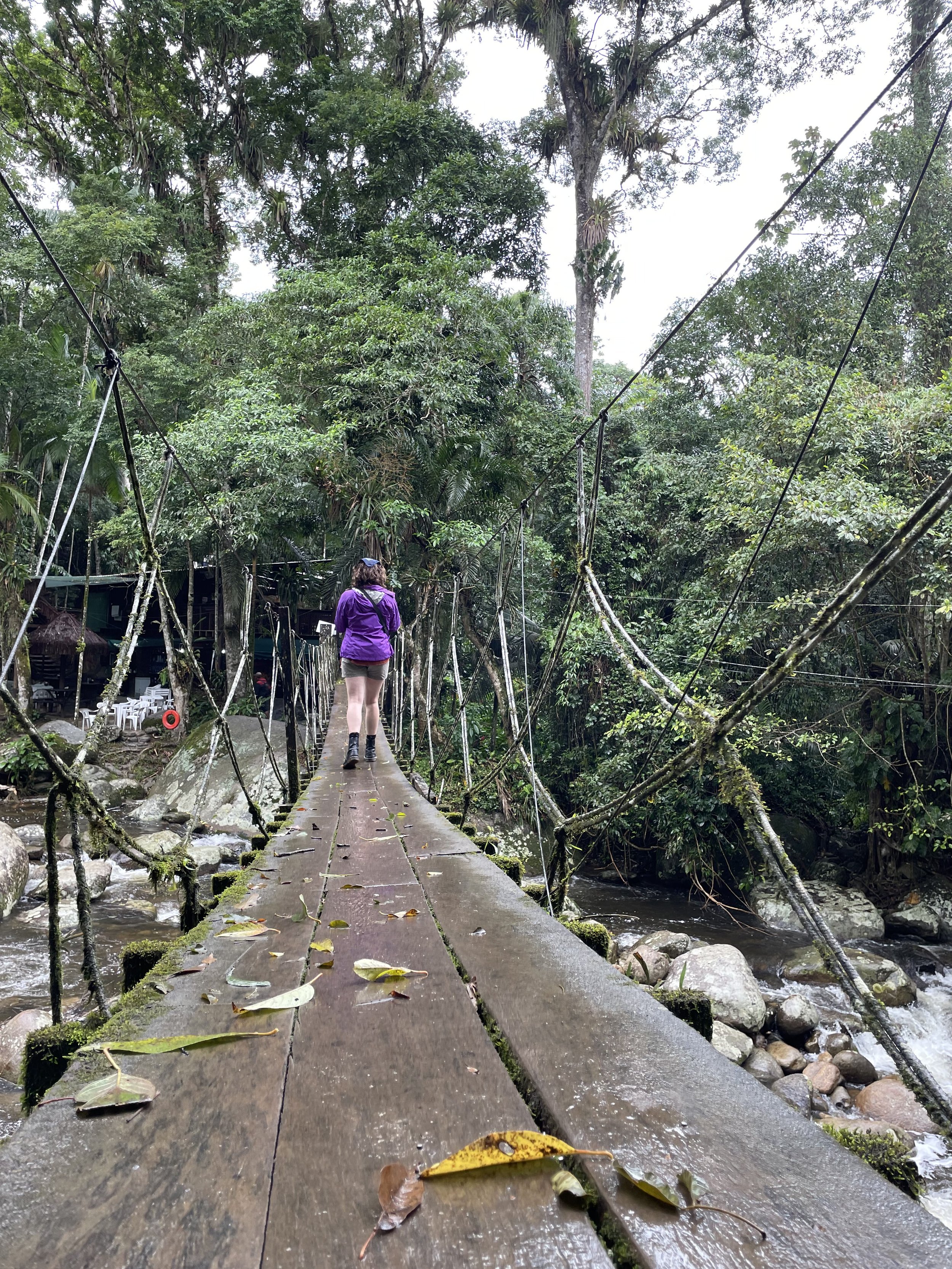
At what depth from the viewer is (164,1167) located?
60 cm

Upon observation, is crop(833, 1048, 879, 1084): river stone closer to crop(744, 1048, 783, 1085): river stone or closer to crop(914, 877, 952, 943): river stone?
crop(744, 1048, 783, 1085): river stone

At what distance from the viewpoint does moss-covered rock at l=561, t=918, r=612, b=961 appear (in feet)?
4.09

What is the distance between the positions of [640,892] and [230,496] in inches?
225

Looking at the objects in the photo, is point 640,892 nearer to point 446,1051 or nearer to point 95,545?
point 446,1051

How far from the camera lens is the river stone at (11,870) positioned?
16.4 ft

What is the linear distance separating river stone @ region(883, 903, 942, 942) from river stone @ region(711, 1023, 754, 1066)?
268 cm

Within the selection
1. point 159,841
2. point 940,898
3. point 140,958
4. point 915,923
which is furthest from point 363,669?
point 940,898

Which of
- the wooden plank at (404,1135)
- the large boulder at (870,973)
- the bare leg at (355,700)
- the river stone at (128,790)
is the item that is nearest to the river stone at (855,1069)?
the large boulder at (870,973)

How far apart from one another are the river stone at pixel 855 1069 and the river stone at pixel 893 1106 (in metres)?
0.18

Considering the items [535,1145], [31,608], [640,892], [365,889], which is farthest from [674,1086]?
[640,892]

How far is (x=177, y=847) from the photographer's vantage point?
195cm

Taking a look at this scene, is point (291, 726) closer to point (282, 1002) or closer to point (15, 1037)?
point (15, 1037)

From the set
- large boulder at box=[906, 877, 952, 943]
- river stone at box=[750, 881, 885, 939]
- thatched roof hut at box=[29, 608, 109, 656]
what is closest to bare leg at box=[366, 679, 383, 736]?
river stone at box=[750, 881, 885, 939]

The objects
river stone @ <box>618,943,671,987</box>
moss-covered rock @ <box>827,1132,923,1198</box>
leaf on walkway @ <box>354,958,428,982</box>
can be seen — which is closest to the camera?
moss-covered rock @ <box>827,1132,923,1198</box>
